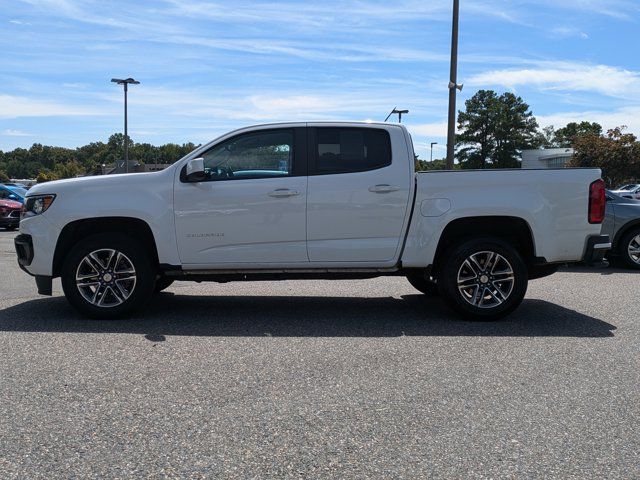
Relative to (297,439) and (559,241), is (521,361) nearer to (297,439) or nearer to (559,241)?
(559,241)

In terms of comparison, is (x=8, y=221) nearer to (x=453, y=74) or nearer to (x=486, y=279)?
(x=453, y=74)

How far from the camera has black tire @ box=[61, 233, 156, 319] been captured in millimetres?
6629

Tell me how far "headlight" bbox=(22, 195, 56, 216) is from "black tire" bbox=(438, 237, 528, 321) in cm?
407

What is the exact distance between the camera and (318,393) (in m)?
4.46

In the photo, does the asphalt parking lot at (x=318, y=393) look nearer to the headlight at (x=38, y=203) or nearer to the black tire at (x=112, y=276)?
the black tire at (x=112, y=276)

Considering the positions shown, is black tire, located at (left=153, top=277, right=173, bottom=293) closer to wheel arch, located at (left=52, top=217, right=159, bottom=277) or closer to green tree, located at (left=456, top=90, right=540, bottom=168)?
wheel arch, located at (left=52, top=217, right=159, bottom=277)

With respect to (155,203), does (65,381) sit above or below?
below

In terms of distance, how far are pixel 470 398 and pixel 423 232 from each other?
260 centimetres

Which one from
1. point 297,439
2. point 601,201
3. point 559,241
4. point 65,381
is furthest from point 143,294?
point 601,201

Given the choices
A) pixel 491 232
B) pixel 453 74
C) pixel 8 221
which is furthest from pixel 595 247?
pixel 8 221

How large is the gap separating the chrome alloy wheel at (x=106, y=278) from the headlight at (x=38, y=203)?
71 centimetres

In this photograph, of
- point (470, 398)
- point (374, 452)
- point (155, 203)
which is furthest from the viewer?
point (155, 203)

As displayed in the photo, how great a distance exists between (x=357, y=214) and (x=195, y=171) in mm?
1675

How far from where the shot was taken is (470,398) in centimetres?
440
